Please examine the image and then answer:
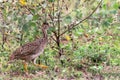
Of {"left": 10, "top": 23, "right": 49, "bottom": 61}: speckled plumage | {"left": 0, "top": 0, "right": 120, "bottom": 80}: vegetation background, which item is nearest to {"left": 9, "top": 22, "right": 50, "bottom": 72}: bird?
{"left": 10, "top": 23, "right": 49, "bottom": 61}: speckled plumage

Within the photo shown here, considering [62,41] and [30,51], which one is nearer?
[30,51]

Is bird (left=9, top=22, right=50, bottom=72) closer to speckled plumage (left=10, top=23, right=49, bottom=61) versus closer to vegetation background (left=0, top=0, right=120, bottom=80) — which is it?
speckled plumage (left=10, top=23, right=49, bottom=61)

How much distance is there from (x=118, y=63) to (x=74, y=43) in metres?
1.28

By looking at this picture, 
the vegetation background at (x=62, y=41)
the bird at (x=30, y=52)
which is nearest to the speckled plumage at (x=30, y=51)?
the bird at (x=30, y=52)

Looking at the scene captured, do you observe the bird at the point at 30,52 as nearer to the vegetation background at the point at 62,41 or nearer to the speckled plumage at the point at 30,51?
the speckled plumage at the point at 30,51

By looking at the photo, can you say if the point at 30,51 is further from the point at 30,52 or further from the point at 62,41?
the point at 62,41

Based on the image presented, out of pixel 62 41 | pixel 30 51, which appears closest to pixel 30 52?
pixel 30 51

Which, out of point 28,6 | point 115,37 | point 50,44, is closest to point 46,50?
point 50,44

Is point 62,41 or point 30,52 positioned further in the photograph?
point 62,41

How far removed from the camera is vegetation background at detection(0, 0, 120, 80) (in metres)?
7.37

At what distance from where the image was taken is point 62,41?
30.5 ft

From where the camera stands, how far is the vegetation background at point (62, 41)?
737 centimetres

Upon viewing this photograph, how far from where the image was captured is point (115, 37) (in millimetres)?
→ 9594

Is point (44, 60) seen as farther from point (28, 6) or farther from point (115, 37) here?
point (115, 37)
